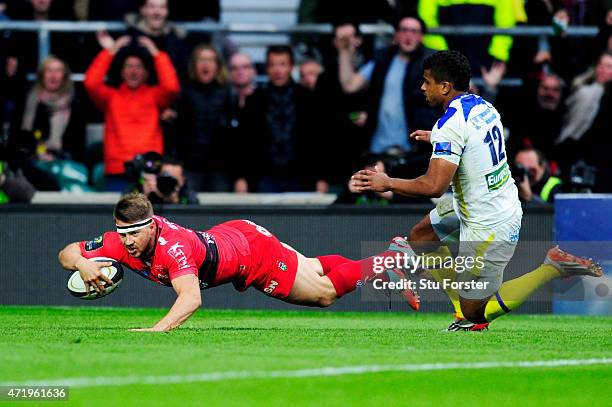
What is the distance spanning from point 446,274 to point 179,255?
2.18 m

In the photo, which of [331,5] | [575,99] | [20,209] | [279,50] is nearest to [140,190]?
[20,209]

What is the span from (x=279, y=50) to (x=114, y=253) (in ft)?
19.2

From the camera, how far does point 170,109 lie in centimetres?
1617

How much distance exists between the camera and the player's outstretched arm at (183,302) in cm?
977

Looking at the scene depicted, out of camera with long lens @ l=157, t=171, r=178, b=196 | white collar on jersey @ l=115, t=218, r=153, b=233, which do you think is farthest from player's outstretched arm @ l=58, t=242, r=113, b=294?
camera with long lens @ l=157, t=171, r=178, b=196

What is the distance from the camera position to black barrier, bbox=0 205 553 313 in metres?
14.7

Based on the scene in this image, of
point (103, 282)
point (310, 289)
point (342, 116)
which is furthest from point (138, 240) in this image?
point (342, 116)

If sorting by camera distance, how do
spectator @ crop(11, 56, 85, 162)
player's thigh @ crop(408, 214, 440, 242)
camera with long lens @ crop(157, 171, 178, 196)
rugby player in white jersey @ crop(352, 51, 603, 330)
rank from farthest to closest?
1. spectator @ crop(11, 56, 85, 162)
2. camera with long lens @ crop(157, 171, 178, 196)
3. player's thigh @ crop(408, 214, 440, 242)
4. rugby player in white jersey @ crop(352, 51, 603, 330)

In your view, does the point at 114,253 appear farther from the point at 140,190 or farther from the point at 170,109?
the point at 170,109

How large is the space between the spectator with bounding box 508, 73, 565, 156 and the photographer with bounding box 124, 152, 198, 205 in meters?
3.96

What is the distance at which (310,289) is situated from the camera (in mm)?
11438

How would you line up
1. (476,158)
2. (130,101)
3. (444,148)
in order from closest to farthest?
(444,148), (476,158), (130,101)
